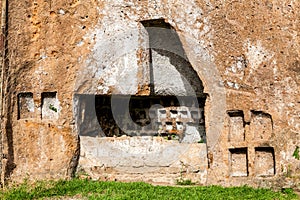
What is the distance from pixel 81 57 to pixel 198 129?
2.29 metres

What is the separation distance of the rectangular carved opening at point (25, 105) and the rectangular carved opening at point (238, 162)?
292cm

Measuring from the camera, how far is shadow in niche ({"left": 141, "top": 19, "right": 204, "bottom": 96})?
711 cm

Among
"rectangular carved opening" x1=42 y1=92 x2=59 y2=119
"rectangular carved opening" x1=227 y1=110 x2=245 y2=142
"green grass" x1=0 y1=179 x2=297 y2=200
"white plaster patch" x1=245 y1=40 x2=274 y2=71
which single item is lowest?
"green grass" x1=0 y1=179 x2=297 y2=200

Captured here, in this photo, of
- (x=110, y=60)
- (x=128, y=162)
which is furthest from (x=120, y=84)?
(x=128, y=162)

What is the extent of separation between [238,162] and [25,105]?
315 centimetres

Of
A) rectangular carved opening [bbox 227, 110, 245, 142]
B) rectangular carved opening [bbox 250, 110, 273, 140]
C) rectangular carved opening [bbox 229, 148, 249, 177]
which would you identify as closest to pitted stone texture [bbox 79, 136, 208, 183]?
rectangular carved opening [bbox 229, 148, 249, 177]

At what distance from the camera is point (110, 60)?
7.18 meters

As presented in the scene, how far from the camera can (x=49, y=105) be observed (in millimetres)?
7113

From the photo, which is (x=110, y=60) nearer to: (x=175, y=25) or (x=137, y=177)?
(x=175, y=25)

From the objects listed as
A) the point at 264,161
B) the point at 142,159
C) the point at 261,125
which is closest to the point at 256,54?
the point at 261,125

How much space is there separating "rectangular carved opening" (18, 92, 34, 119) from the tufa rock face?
0.05 feet

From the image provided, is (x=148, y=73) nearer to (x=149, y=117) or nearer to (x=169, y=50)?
(x=169, y=50)

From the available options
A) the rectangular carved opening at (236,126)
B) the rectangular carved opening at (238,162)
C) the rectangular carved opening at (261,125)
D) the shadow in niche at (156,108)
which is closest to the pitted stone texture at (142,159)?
the shadow in niche at (156,108)

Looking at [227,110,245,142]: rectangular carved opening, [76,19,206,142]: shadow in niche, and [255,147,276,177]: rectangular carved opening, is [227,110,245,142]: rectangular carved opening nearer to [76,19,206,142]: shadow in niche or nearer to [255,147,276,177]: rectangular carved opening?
[255,147,276,177]: rectangular carved opening
